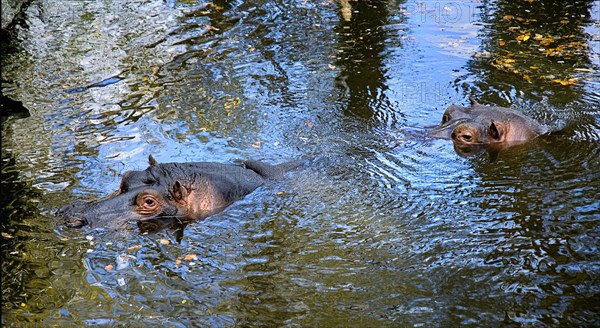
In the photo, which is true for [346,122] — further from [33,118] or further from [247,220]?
[33,118]

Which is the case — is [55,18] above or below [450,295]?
above

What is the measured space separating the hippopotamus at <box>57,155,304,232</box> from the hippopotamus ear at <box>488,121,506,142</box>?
3316 millimetres

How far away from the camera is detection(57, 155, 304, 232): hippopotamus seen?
7.39 m

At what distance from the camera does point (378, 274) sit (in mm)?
6414

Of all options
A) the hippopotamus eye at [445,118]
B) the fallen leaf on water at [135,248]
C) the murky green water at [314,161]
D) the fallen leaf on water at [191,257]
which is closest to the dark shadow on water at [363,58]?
the murky green water at [314,161]

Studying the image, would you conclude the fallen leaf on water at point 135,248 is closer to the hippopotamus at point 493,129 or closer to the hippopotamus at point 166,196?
the hippopotamus at point 166,196

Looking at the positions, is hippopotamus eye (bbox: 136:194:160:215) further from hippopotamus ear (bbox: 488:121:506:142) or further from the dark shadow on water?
hippopotamus ear (bbox: 488:121:506:142)

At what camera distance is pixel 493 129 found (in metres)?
9.57

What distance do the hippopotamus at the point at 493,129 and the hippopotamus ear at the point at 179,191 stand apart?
12.4ft

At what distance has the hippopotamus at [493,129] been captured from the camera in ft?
31.5

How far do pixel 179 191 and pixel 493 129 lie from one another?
4443mm

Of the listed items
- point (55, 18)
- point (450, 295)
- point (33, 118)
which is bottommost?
point (450, 295)

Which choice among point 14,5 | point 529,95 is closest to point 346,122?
point 529,95

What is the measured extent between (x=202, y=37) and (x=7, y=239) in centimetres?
775
